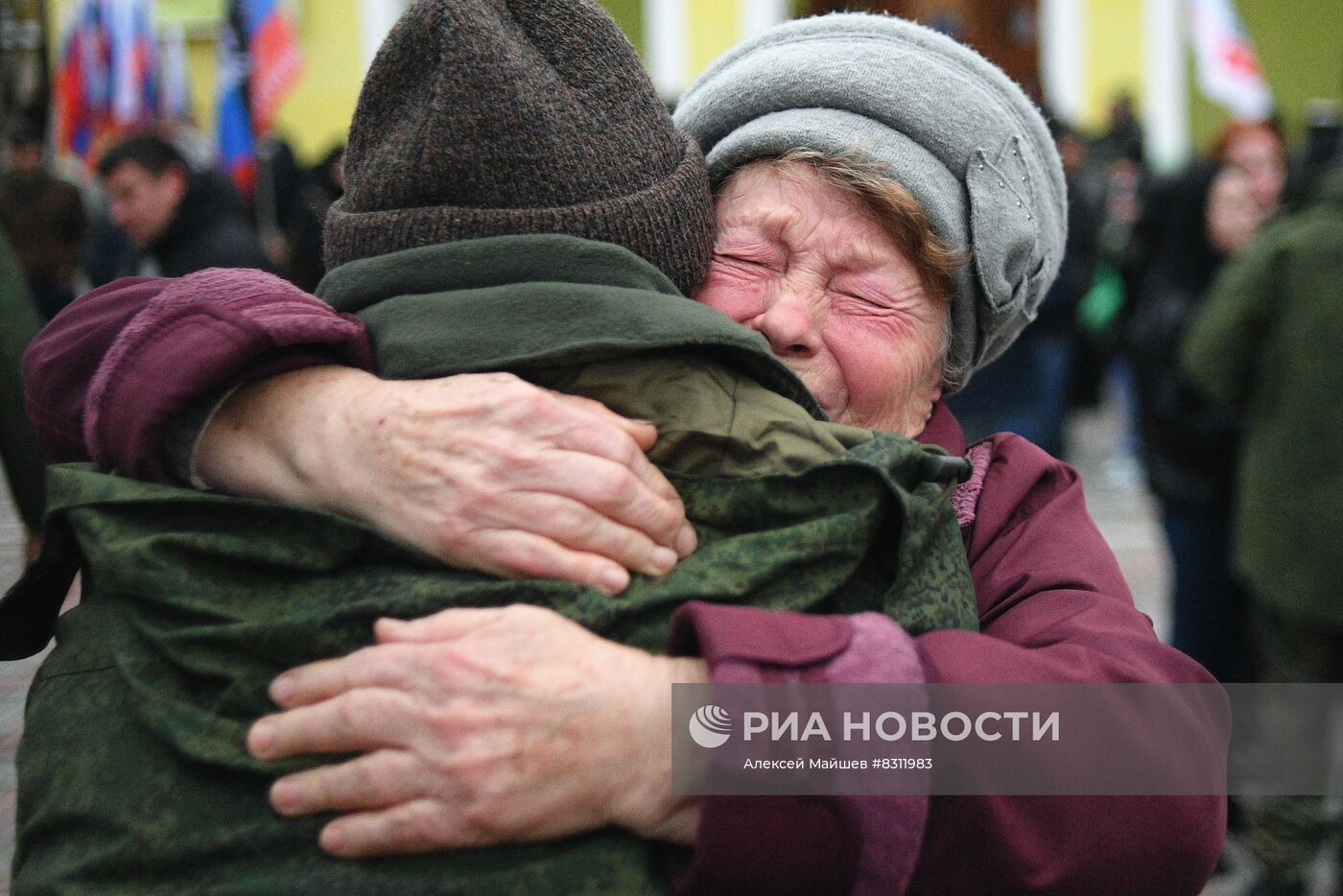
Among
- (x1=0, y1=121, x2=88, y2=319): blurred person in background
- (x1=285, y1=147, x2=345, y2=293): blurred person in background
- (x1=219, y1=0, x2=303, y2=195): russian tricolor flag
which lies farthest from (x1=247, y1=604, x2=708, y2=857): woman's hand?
(x1=219, y1=0, x2=303, y2=195): russian tricolor flag

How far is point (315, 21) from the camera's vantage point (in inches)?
533

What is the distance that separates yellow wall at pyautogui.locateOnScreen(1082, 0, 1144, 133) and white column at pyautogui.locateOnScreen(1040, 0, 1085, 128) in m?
0.06

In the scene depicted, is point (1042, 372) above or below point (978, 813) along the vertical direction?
below

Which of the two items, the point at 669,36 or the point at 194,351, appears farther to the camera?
the point at 669,36

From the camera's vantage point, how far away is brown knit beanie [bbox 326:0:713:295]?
4.11 feet

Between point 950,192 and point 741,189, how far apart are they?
0.26 meters

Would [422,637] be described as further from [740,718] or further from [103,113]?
[103,113]

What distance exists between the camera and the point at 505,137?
4.10 ft

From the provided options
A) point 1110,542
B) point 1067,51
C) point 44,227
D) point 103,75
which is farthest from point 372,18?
point 1110,542

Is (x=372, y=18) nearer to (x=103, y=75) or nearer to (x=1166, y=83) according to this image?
(x=103, y=75)

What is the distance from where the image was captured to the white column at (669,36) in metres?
14.0

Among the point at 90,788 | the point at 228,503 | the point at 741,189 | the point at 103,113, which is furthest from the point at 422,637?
the point at 103,113

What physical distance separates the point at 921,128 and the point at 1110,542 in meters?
5.84

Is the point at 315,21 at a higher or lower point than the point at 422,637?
lower
